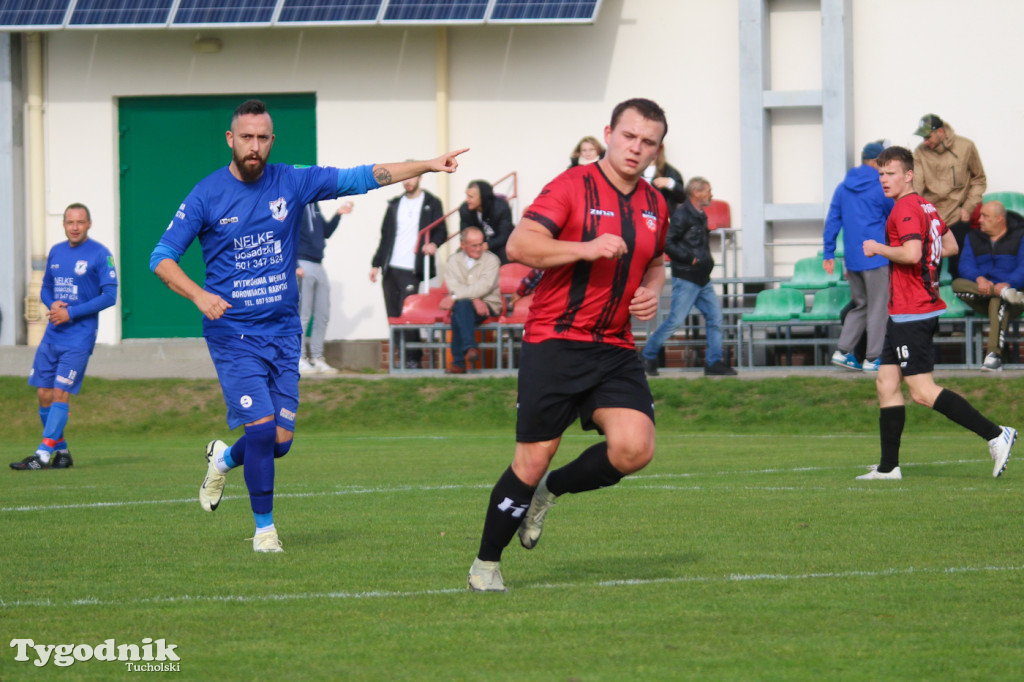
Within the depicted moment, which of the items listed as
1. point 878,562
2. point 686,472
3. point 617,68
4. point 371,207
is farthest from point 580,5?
point 878,562

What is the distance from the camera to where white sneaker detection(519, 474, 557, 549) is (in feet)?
20.5

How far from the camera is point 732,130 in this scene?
68.1 ft

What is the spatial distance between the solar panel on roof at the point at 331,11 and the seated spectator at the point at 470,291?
167 inches

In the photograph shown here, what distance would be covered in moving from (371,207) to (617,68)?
168 inches

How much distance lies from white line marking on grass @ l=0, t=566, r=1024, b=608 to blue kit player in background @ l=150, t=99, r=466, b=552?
1.36m

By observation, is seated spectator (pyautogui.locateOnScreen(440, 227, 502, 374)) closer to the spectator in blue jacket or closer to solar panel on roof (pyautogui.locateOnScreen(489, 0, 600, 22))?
solar panel on roof (pyautogui.locateOnScreen(489, 0, 600, 22))

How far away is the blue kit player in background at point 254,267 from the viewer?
7332 millimetres

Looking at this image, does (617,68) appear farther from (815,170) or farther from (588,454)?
(588,454)

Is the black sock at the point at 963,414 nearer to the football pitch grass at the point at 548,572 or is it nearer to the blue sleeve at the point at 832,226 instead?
the football pitch grass at the point at 548,572

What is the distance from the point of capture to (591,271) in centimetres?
588

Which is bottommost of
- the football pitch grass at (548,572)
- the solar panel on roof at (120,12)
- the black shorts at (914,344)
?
the football pitch grass at (548,572)

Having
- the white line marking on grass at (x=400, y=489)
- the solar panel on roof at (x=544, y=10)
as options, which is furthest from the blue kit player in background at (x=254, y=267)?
the solar panel on roof at (x=544, y=10)

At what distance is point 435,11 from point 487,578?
15.4 meters

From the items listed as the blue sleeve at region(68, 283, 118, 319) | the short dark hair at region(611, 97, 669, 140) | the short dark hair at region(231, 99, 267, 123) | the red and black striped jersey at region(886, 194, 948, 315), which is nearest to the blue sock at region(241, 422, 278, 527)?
the short dark hair at region(231, 99, 267, 123)
